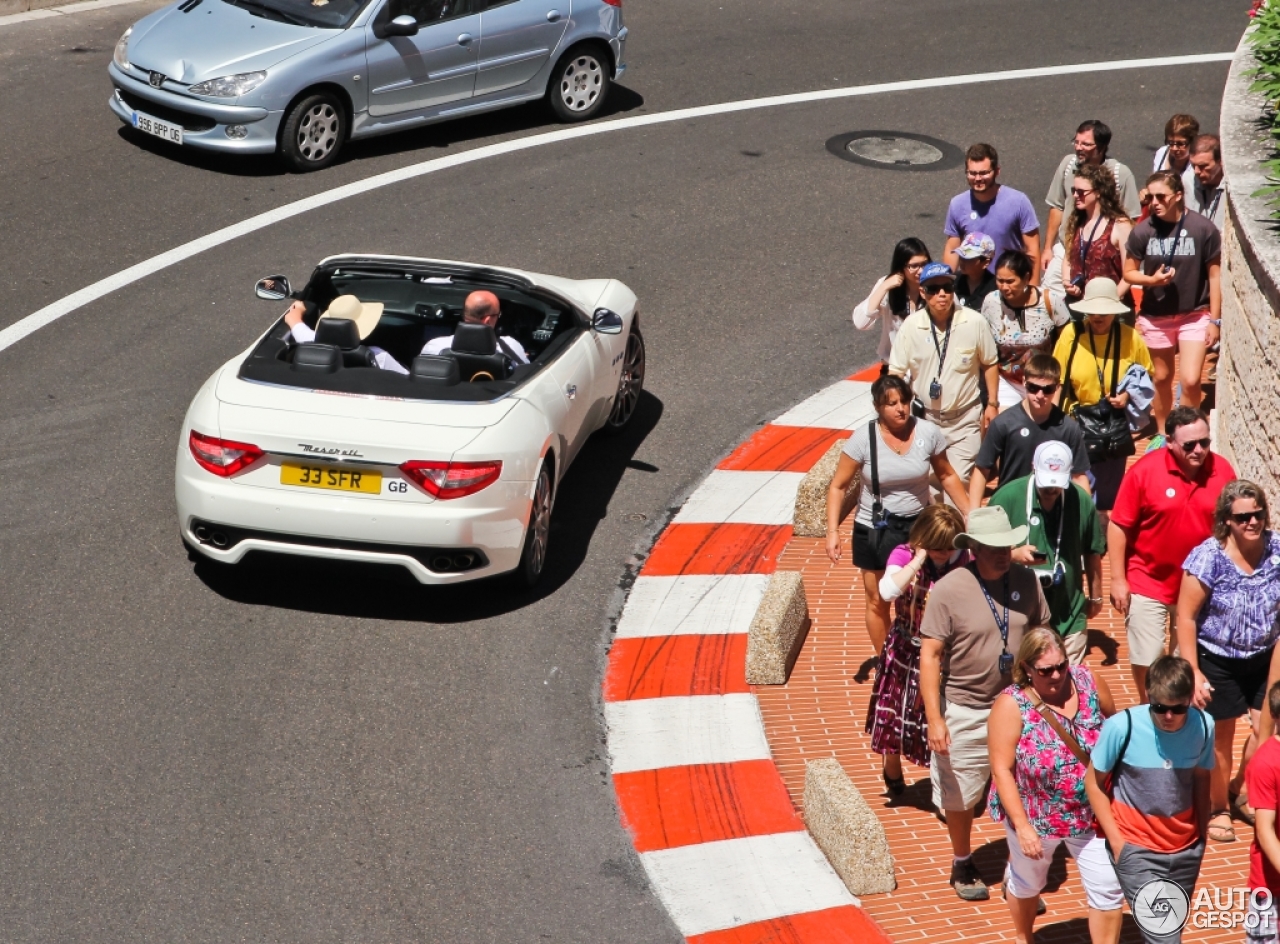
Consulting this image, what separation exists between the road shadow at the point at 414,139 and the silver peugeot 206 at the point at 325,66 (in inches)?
11.8

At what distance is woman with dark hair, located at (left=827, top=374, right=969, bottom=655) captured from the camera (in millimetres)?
8289

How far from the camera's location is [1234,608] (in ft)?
23.3

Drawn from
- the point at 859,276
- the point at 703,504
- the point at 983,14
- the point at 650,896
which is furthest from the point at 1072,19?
the point at 650,896

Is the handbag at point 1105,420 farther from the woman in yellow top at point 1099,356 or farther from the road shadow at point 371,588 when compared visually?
the road shadow at point 371,588

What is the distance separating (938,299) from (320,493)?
11.3 ft

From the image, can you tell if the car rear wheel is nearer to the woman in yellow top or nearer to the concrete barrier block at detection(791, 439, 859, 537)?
the concrete barrier block at detection(791, 439, 859, 537)

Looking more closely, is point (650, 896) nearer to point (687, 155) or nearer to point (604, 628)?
point (604, 628)

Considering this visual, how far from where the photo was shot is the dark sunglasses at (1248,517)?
693 cm

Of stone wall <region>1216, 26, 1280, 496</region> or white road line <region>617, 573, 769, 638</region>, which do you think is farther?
white road line <region>617, 573, 769, 638</region>

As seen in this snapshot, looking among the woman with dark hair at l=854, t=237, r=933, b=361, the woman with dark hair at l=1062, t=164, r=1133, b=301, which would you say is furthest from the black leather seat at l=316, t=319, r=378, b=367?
the woman with dark hair at l=1062, t=164, r=1133, b=301

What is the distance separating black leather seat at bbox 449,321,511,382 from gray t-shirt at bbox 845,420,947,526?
2119 millimetres

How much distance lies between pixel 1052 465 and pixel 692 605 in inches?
103

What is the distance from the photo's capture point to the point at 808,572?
387 inches

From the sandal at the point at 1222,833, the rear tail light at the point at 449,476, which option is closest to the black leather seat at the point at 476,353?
the rear tail light at the point at 449,476
